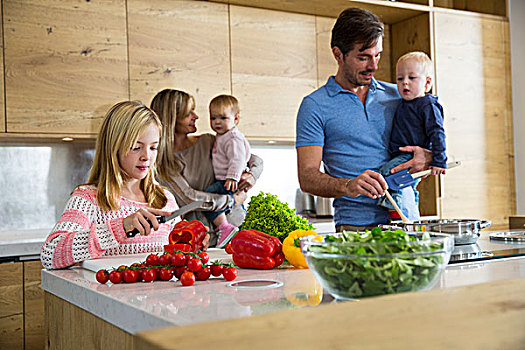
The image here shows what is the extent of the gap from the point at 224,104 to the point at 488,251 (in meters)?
2.16

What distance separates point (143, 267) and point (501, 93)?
3.86 m

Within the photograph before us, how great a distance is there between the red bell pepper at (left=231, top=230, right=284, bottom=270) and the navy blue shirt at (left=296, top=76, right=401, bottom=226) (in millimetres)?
877

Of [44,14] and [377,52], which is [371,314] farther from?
[44,14]

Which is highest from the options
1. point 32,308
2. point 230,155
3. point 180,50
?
point 180,50

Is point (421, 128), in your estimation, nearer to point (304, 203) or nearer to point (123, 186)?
point (123, 186)

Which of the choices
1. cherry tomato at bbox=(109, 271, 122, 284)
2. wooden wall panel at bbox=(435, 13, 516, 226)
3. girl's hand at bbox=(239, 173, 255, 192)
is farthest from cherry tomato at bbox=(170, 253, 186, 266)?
wooden wall panel at bbox=(435, 13, 516, 226)

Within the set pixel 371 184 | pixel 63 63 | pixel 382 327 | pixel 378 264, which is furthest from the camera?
pixel 63 63

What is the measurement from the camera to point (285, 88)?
12.7 feet

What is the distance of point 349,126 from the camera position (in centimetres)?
223

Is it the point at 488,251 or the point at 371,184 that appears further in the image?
the point at 371,184

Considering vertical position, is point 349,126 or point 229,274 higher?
point 349,126

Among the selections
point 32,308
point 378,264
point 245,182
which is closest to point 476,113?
point 245,182

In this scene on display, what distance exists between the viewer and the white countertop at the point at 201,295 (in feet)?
3.08

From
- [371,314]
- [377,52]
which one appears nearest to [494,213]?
[377,52]
